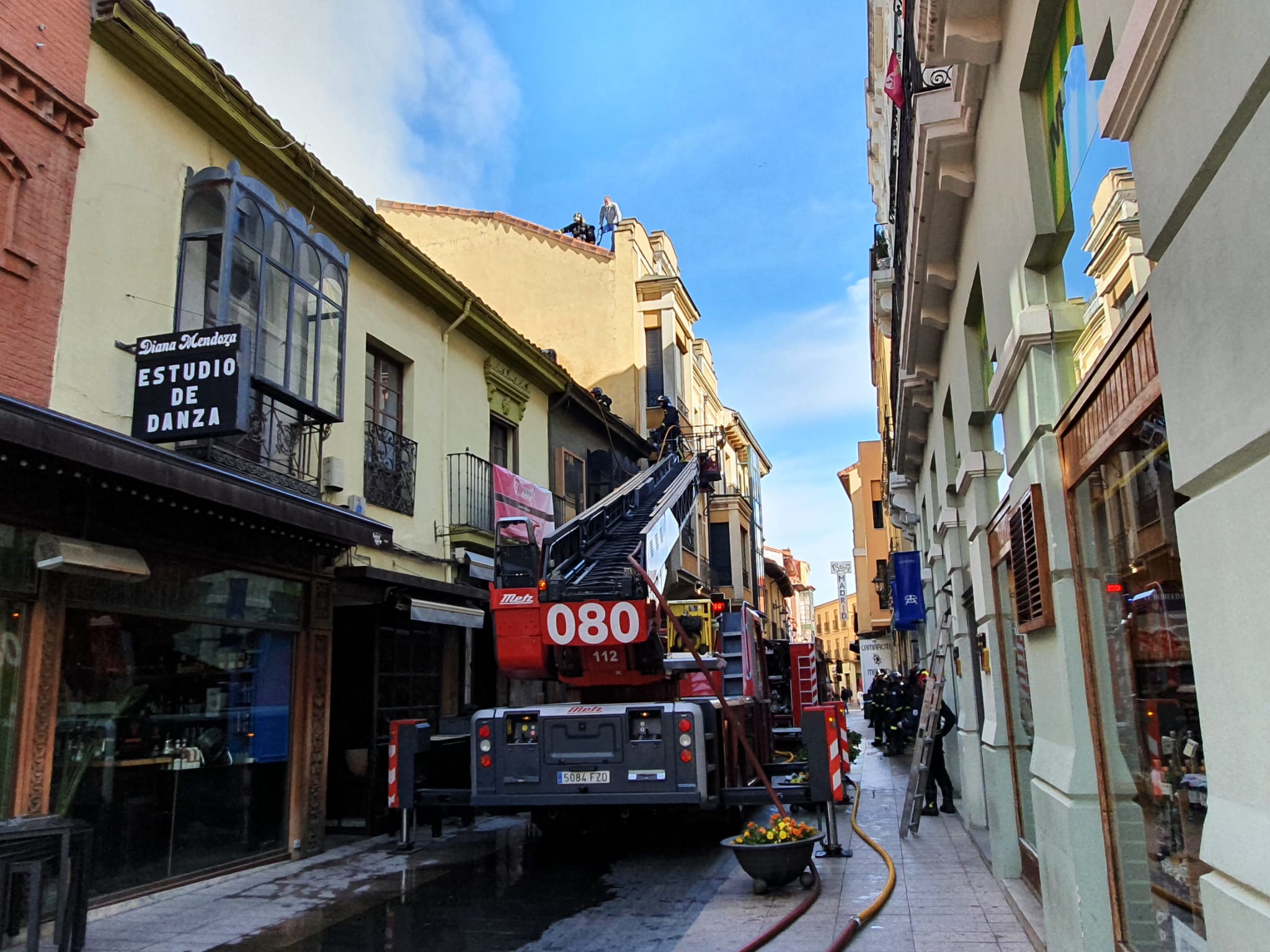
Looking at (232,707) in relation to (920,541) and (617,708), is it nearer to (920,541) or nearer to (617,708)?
(617,708)

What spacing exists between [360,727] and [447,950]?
569 cm

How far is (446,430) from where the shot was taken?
48.4 ft

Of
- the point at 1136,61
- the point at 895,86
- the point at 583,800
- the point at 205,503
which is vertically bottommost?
the point at 583,800

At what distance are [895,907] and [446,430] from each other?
980 cm

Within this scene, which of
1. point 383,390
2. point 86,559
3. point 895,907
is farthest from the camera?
point 383,390

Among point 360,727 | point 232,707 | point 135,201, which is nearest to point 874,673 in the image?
point 360,727

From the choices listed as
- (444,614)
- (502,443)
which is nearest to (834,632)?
(502,443)

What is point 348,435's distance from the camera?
480 inches

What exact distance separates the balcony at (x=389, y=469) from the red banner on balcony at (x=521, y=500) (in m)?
1.93

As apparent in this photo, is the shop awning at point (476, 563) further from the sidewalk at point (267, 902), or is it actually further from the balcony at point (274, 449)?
the sidewalk at point (267, 902)

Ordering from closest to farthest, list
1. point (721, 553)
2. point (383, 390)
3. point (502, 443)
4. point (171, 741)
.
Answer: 1. point (171, 741)
2. point (383, 390)
3. point (502, 443)
4. point (721, 553)

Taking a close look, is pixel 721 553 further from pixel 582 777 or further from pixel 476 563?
pixel 582 777

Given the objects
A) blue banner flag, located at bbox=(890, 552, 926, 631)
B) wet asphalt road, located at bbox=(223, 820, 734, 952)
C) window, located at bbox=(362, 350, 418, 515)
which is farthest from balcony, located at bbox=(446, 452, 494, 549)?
blue banner flag, located at bbox=(890, 552, 926, 631)

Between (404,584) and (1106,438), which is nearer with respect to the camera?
(1106,438)
